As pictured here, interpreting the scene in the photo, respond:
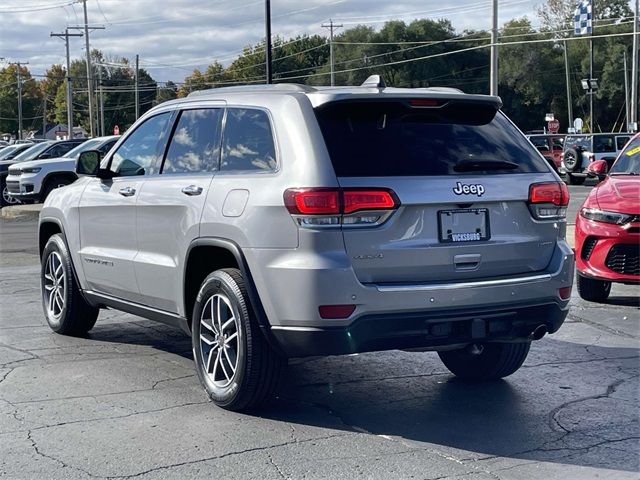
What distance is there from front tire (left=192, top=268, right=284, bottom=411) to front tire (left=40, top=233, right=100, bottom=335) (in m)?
2.12

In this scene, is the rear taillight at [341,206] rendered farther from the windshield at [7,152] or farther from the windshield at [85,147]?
the windshield at [7,152]

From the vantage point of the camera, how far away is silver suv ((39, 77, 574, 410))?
4.90 metres

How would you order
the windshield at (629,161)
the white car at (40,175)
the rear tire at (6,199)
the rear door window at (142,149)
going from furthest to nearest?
the rear tire at (6,199)
the white car at (40,175)
the windshield at (629,161)
the rear door window at (142,149)

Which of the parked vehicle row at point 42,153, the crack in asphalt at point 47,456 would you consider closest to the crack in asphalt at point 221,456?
the crack in asphalt at point 47,456

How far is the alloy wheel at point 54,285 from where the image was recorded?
25.3ft

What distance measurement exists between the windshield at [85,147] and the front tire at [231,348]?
18.0 m

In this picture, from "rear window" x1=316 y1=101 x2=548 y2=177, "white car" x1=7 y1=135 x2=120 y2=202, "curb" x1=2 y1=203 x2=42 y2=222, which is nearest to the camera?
"rear window" x1=316 y1=101 x2=548 y2=177

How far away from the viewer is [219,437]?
503 centimetres

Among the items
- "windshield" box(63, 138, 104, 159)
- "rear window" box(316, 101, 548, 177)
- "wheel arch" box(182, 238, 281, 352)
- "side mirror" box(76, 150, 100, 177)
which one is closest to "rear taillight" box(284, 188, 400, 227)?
"rear window" box(316, 101, 548, 177)

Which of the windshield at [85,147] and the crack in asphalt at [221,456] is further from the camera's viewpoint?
the windshield at [85,147]

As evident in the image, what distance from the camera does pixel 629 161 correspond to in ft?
33.9

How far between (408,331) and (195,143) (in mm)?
2051

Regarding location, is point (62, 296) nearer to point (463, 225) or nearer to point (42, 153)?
point (463, 225)

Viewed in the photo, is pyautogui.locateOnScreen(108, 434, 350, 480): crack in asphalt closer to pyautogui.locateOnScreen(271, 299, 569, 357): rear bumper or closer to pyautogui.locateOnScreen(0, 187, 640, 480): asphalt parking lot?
pyautogui.locateOnScreen(0, 187, 640, 480): asphalt parking lot
